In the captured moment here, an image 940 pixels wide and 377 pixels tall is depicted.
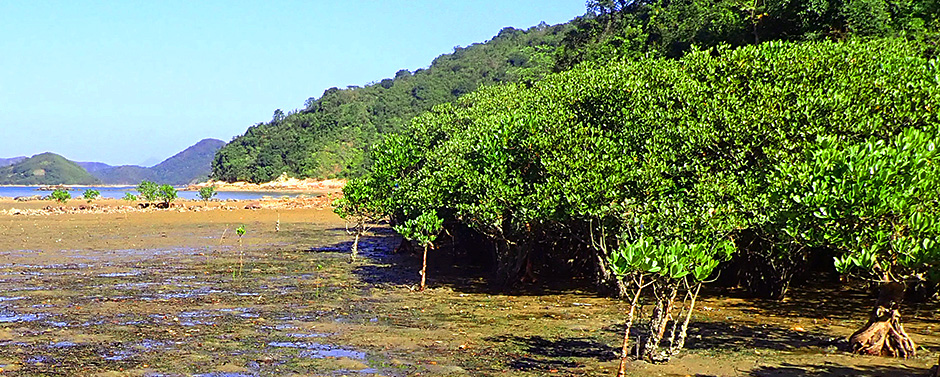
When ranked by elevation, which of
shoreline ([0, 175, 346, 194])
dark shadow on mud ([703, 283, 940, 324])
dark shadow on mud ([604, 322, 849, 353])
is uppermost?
shoreline ([0, 175, 346, 194])

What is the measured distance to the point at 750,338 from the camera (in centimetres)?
1795

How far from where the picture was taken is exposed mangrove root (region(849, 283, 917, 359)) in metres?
14.7

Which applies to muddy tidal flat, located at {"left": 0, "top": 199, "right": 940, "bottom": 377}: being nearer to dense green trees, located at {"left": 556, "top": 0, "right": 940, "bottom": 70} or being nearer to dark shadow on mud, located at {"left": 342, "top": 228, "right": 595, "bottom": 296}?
dark shadow on mud, located at {"left": 342, "top": 228, "right": 595, "bottom": 296}

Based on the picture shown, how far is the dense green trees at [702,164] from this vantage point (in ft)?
40.4

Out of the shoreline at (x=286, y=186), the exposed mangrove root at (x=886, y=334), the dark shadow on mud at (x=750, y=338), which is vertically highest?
the shoreline at (x=286, y=186)

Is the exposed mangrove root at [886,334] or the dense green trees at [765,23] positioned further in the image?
the dense green trees at [765,23]

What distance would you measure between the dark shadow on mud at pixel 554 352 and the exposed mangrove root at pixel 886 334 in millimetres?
4850

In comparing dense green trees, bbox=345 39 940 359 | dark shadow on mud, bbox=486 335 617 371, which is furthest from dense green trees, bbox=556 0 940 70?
dark shadow on mud, bbox=486 335 617 371

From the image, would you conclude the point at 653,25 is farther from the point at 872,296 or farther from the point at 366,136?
the point at 366,136

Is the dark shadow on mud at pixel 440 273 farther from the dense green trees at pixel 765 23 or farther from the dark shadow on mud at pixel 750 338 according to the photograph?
the dense green trees at pixel 765 23

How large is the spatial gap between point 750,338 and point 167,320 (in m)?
14.5

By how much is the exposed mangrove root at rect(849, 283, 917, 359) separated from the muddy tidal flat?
0.98 feet

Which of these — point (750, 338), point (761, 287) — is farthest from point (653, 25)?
point (750, 338)

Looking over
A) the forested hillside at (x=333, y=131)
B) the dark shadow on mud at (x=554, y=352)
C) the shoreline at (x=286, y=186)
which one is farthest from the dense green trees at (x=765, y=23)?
the forested hillside at (x=333, y=131)
